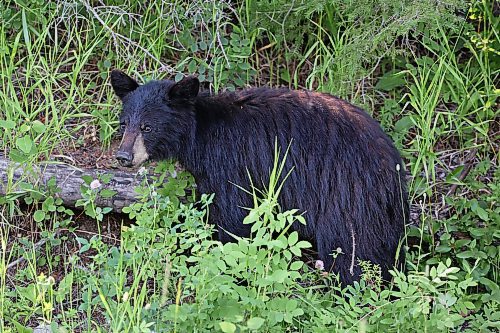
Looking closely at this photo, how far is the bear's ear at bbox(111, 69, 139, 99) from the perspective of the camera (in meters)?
4.89

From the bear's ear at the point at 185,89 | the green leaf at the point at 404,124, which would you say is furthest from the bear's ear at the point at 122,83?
the green leaf at the point at 404,124

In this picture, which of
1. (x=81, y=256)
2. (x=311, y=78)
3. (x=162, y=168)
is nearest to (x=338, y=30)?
(x=311, y=78)

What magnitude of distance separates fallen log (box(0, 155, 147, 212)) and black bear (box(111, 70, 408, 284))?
404 mm

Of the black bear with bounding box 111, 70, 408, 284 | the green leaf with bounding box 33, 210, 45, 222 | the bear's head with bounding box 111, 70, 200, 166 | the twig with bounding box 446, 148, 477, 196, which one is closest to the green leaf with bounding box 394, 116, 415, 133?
the twig with bounding box 446, 148, 477, 196

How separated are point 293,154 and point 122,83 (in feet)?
3.67

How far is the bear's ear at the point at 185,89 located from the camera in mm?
4730

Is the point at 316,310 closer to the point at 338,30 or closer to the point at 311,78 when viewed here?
the point at 311,78

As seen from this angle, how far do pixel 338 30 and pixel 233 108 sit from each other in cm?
161

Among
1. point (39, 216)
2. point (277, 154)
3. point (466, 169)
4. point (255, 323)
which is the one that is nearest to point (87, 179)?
point (39, 216)

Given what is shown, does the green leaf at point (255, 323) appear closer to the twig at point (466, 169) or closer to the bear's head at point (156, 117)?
the bear's head at point (156, 117)

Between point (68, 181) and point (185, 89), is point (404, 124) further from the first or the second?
point (68, 181)

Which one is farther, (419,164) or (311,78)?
(311,78)

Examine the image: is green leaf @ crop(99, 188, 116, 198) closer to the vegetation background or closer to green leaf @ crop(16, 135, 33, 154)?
the vegetation background

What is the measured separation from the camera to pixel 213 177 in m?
4.82
